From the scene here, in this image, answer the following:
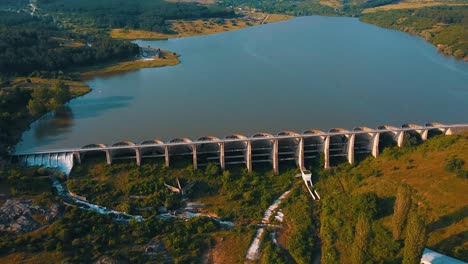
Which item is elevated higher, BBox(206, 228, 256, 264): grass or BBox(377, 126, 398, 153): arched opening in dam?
BBox(377, 126, 398, 153): arched opening in dam

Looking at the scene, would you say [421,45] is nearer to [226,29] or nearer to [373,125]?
[226,29]

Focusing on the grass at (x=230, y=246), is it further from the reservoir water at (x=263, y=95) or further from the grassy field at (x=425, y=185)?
the reservoir water at (x=263, y=95)

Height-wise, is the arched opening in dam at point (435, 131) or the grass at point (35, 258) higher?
the arched opening in dam at point (435, 131)

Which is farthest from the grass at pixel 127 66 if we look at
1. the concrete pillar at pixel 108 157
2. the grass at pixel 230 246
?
the grass at pixel 230 246

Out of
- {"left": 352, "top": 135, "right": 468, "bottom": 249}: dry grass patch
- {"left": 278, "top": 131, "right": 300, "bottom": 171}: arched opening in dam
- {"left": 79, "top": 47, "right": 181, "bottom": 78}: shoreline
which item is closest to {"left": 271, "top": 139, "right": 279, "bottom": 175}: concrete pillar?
{"left": 278, "top": 131, "right": 300, "bottom": 171}: arched opening in dam

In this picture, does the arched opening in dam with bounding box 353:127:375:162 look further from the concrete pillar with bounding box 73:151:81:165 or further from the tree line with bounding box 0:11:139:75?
the tree line with bounding box 0:11:139:75

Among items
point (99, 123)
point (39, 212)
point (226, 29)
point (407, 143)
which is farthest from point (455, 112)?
point (226, 29)

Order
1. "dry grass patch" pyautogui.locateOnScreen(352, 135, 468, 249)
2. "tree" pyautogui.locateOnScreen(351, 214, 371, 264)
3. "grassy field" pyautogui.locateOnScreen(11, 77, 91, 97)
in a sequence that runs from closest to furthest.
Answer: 1. "tree" pyautogui.locateOnScreen(351, 214, 371, 264)
2. "dry grass patch" pyautogui.locateOnScreen(352, 135, 468, 249)
3. "grassy field" pyautogui.locateOnScreen(11, 77, 91, 97)
